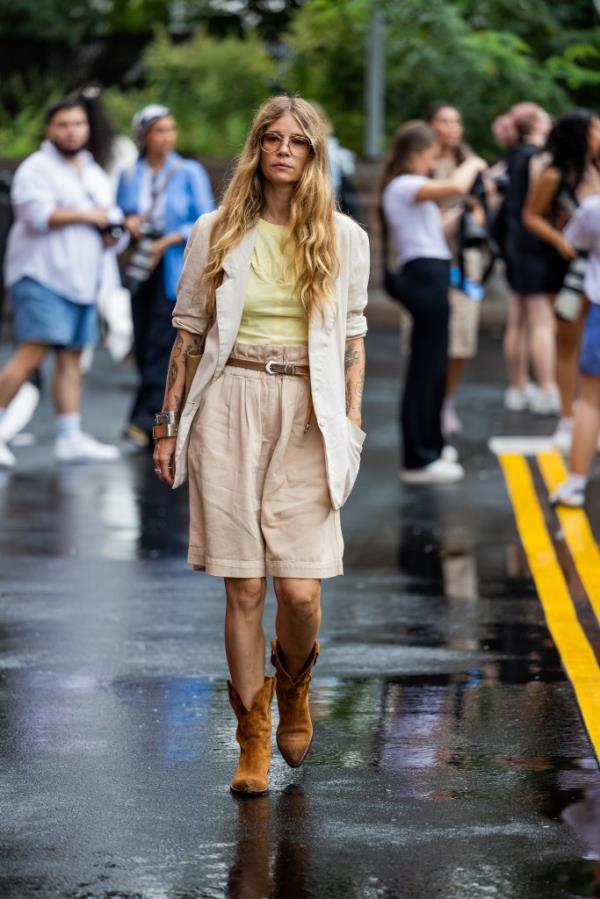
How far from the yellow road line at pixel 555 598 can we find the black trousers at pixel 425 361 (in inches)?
21.4

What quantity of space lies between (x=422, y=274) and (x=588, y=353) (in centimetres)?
154

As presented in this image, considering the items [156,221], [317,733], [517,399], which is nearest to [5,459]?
[156,221]

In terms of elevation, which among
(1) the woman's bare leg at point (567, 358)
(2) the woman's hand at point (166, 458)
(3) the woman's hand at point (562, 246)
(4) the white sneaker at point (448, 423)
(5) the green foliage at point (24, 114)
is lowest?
(5) the green foliage at point (24, 114)

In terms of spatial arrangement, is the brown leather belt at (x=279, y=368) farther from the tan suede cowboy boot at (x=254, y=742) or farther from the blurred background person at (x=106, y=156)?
the blurred background person at (x=106, y=156)

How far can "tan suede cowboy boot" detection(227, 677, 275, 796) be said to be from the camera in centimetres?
523

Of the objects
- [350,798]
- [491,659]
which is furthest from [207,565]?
[491,659]

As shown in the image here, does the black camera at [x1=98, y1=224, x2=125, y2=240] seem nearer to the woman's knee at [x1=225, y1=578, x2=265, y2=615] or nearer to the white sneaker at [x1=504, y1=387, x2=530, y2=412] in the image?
the white sneaker at [x1=504, y1=387, x2=530, y2=412]

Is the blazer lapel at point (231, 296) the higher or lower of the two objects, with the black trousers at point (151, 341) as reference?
higher

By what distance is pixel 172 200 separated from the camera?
11844 mm

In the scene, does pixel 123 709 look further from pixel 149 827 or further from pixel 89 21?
pixel 89 21

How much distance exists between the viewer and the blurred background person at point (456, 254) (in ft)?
38.4

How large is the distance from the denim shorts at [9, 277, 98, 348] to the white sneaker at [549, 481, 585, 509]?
3134mm

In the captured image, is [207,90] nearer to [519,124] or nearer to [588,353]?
[519,124]

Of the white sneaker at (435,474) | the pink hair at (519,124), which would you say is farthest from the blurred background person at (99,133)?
the white sneaker at (435,474)
